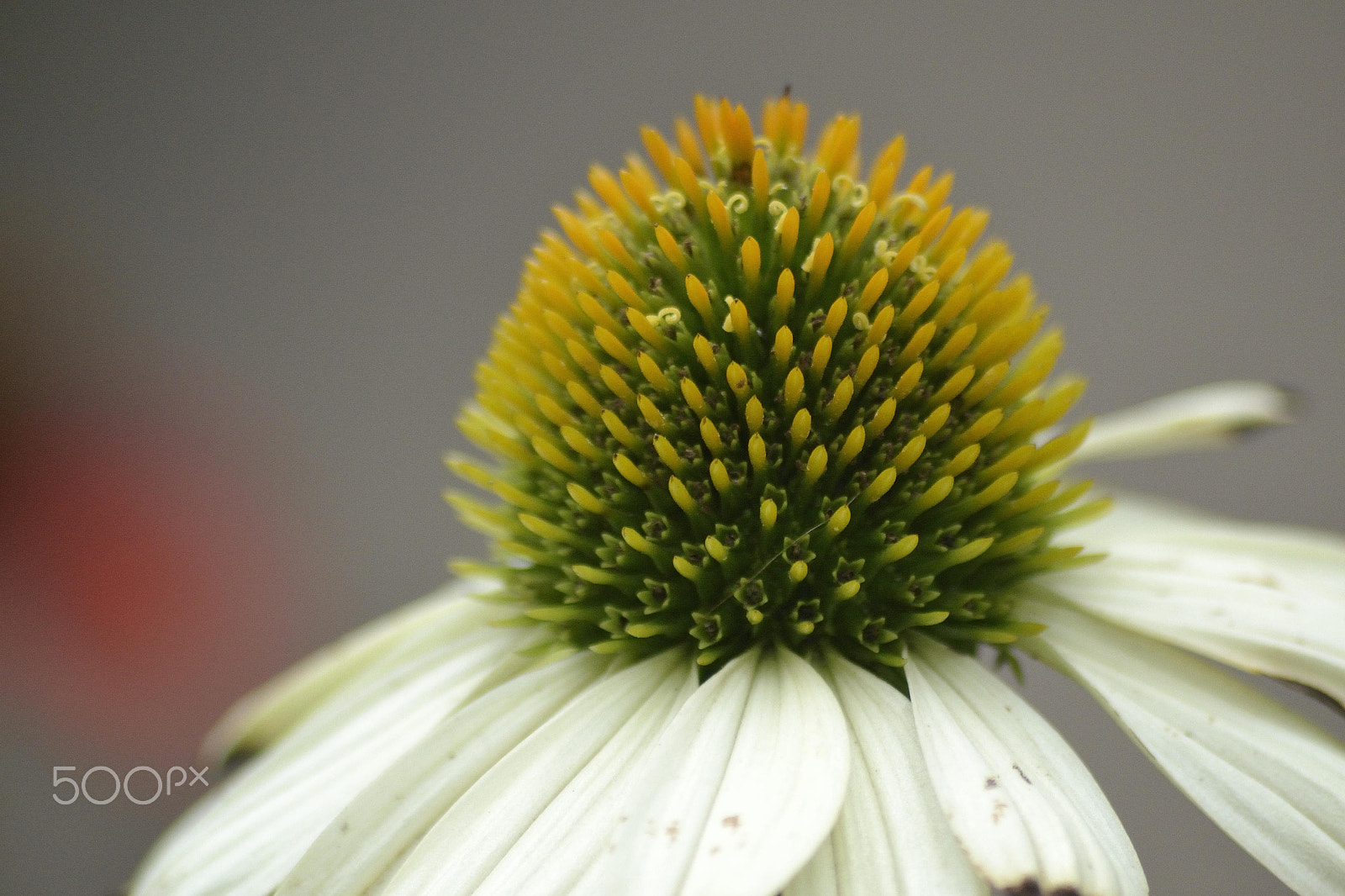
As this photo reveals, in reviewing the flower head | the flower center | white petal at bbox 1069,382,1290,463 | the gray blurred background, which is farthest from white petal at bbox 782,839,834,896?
the gray blurred background

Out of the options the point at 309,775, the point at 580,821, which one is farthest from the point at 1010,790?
the point at 309,775

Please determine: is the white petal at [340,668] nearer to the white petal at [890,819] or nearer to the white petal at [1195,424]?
the white petal at [890,819]

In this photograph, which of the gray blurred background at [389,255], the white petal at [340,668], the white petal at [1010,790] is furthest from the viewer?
the gray blurred background at [389,255]

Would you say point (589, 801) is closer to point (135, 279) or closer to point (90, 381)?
point (90, 381)

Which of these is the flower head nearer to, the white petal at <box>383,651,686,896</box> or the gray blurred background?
the white petal at <box>383,651,686,896</box>

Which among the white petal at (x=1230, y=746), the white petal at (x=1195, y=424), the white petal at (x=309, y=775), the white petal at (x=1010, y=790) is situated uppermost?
the white petal at (x=1195, y=424)

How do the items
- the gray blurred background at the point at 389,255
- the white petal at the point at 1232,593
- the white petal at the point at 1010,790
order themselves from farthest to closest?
the gray blurred background at the point at 389,255
the white petal at the point at 1232,593
the white petal at the point at 1010,790

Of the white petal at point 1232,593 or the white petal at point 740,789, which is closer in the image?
the white petal at point 740,789

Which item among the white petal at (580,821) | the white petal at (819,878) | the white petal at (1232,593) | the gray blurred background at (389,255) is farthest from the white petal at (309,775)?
the gray blurred background at (389,255)
